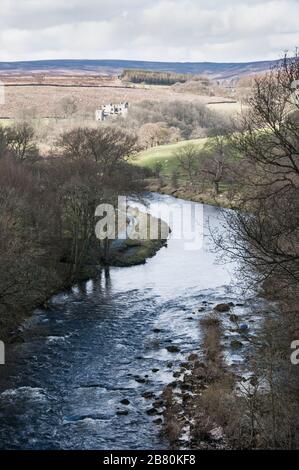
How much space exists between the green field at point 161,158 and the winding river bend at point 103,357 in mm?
72890

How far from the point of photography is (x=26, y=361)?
28.8 meters

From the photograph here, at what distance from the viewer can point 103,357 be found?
29.8 m

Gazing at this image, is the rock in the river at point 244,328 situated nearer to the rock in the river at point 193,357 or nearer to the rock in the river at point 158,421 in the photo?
the rock in the river at point 193,357

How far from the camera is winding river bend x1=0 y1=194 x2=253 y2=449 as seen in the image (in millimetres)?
22391

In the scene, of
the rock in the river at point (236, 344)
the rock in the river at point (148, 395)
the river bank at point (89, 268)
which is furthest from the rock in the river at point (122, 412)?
the rock in the river at point (236, 344)

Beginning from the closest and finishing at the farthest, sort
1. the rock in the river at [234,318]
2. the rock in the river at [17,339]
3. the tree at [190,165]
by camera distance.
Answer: the rock in the river at [17,339]
the rock in the river at [234,318]
the tree at [190,165]

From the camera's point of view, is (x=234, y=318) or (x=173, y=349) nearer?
(x=173, y=349)

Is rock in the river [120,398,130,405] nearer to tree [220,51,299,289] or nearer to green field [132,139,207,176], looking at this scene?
tree [220,51,299,289]

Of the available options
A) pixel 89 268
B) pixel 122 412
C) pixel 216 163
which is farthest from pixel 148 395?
pixel 216 163

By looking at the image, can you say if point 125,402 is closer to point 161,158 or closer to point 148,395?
point 148,395

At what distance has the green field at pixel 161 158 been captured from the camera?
4744 inches

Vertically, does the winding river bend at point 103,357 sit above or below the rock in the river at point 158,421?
above

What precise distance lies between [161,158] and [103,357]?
344 feet

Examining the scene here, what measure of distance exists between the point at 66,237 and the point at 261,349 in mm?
24067
